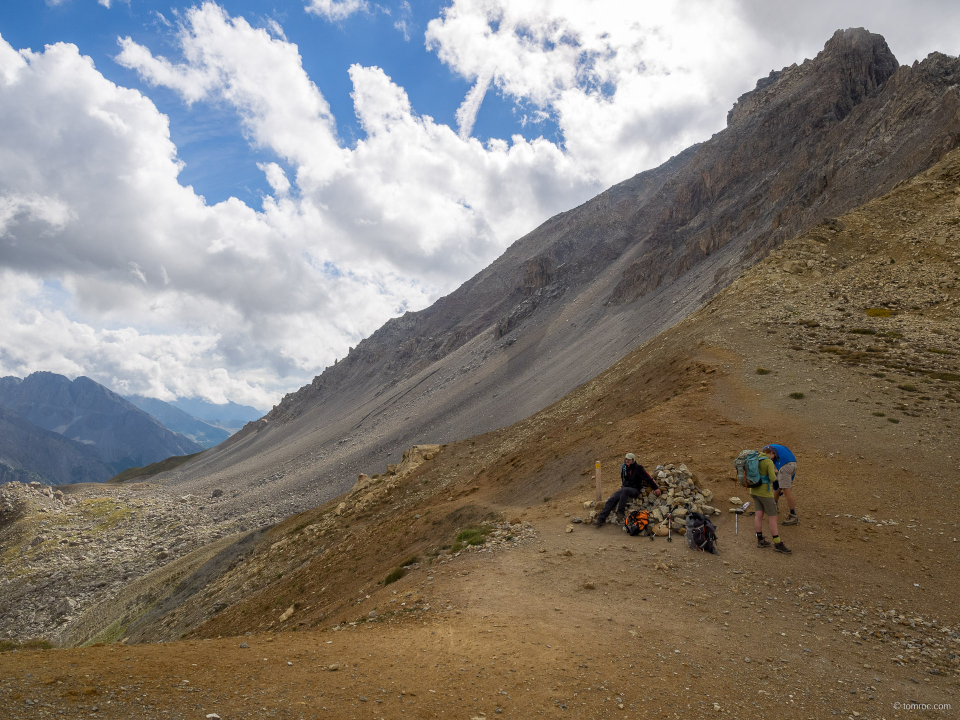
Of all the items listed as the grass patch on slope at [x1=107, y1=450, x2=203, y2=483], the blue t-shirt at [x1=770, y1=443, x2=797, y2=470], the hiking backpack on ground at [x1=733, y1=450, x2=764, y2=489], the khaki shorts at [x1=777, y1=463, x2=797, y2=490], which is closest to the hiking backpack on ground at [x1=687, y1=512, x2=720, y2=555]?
the hiking backpack on ground at [x1=733, y1=450, x2=764, y2=489]

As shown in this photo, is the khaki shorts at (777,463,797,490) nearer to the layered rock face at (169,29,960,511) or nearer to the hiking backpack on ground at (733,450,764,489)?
the hiking backpack on ground at (733,450,764,489)

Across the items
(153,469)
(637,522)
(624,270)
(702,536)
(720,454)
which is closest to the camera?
(702,536)

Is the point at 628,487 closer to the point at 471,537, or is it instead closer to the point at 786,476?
the point at 786,476

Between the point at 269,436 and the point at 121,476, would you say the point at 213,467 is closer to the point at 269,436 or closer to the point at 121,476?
the point at 269,436

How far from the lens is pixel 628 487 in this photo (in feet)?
42.1

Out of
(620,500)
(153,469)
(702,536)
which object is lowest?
(702,536)

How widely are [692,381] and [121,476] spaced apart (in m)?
159

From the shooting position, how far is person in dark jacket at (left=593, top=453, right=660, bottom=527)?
12781mm

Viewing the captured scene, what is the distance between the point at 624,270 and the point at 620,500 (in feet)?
269

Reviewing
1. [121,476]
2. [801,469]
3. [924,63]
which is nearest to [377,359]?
[121,476]

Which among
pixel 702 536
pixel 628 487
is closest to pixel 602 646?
pixel 702 536

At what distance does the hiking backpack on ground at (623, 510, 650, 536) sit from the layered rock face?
38.4 m

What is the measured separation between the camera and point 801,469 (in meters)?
14.0

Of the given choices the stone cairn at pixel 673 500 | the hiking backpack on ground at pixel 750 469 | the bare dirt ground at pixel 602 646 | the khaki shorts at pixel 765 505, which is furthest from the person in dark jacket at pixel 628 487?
the khaki shorts at pixel 765 505
